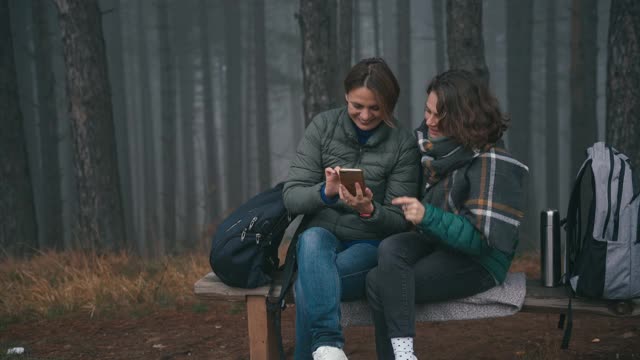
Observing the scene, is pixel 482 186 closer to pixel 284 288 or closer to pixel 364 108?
pixel 364 108

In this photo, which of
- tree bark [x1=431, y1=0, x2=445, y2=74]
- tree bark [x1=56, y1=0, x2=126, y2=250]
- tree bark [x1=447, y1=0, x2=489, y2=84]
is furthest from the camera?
tree bark [x1=431, y1=0, x2=445, y2=74]

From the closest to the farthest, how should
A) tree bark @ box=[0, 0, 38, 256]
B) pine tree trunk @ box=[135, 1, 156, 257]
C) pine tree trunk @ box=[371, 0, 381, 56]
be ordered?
tree bark @ box=[0, 0, 38, 256]
pine tree trunk @ box=[371, 0, 381, 56]
pine tree trunk @ box=[135, 1, 156, 257]

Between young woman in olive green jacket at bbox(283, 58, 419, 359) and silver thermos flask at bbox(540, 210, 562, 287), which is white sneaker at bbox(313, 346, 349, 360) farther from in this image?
silver thermos flask at bbox(540, 210, 562, 287)

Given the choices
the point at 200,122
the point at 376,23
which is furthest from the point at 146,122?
the point at 376,23

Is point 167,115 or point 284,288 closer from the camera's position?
point 284,288

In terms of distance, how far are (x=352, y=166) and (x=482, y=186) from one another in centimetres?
79

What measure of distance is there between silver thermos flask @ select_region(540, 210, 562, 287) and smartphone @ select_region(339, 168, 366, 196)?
1.04 meters

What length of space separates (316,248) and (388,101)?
2.96ft

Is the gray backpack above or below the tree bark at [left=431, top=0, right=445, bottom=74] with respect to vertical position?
below

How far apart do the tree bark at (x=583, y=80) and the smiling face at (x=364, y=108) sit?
8.92 metres

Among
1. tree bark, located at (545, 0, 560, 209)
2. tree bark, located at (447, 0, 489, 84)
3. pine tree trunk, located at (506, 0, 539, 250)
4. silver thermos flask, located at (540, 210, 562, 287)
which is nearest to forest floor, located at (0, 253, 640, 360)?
silver thermos flask, located at (540, 210, 562, 287)

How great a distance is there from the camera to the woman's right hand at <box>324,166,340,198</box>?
3.36 metres

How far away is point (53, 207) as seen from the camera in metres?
13.1

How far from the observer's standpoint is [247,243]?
137 inches
